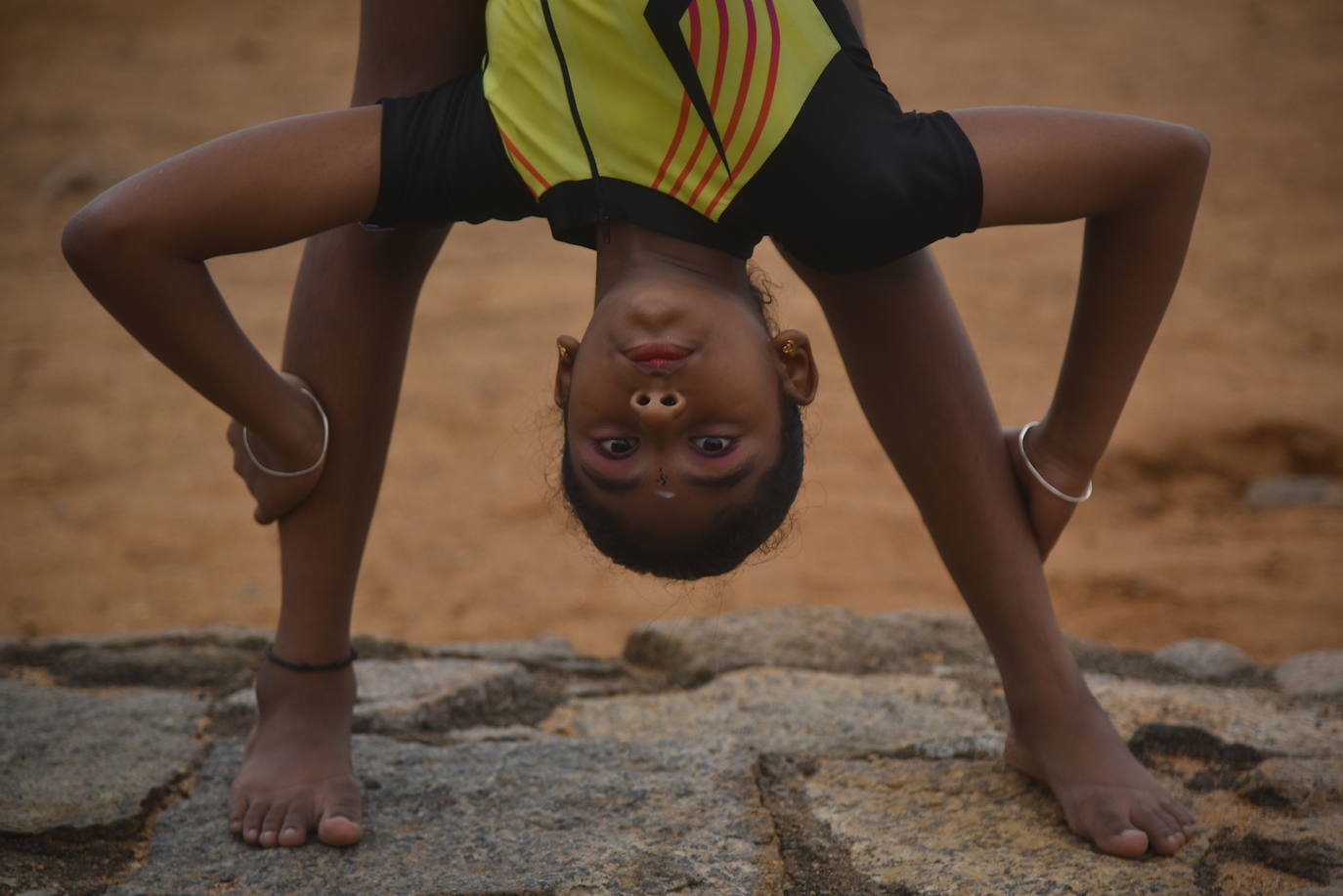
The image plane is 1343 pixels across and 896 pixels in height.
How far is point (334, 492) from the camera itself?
192cm

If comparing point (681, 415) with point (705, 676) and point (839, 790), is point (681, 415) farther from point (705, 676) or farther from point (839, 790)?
point (705, 676)

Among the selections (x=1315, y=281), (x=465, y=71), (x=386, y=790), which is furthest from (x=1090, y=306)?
(x=1315, y=281)

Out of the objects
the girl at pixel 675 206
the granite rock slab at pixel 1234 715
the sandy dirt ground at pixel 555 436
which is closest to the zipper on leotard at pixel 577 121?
the girl at pixel 675 206

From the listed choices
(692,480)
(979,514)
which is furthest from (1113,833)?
(692,480)

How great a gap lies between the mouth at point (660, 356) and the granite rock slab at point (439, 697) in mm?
1000

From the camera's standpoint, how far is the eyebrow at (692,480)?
62.0 inches

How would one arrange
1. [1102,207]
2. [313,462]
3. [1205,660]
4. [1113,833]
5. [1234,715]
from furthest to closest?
[1205,660]
[1234,715]
[313,462]
[1113,833]
[1102,207]

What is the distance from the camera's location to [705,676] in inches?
97.3

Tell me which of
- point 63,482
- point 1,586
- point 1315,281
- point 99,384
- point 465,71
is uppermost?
point 1315,281

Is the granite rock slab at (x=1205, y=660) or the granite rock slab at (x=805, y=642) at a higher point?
the granite rock slab at (x=1205, y=660)

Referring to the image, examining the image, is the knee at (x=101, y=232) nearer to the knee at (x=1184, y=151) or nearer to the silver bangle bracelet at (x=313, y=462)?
the silver bangle bracelet at (x=313, y=462)

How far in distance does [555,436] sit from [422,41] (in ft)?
1.94

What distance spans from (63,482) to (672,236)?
12.3ft

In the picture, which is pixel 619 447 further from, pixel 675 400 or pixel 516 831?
pixel 516 831
